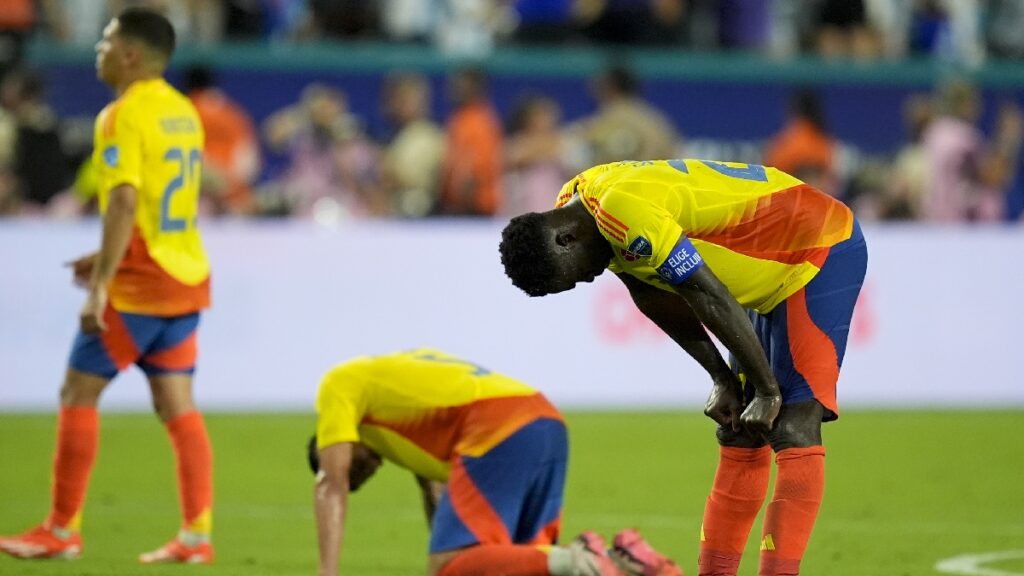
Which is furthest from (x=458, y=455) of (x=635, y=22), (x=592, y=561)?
(x=635, y=22)

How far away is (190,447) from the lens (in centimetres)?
791

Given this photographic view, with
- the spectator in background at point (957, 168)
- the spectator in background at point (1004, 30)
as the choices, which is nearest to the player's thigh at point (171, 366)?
the spectator in background at point (957, 168)

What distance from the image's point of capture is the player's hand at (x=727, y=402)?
621 cm

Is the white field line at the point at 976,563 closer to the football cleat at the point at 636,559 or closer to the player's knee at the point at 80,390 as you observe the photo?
the football cleat at the point at 636,559

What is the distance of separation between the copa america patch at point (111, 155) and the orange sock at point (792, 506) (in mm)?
3274

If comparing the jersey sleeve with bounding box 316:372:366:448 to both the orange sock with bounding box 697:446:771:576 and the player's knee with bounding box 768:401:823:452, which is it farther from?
the player's knee with bounding box 768:401:823:452

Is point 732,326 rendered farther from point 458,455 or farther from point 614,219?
point 458,455

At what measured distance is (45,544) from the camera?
305 inches

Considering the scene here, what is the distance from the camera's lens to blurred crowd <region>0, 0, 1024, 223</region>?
15.5 metres

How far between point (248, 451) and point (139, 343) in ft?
13.4

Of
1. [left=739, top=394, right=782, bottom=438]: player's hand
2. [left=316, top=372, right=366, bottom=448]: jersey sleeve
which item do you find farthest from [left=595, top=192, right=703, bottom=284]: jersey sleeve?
[left=316, top=372, right=366, bottom=448]: jersey sleeve

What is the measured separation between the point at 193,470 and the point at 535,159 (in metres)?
8.65

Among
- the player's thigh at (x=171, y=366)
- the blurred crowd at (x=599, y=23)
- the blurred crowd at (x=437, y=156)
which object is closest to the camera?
the player's thigh at (x=171, y=366)

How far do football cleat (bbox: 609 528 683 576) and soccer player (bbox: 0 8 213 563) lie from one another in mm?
2213
